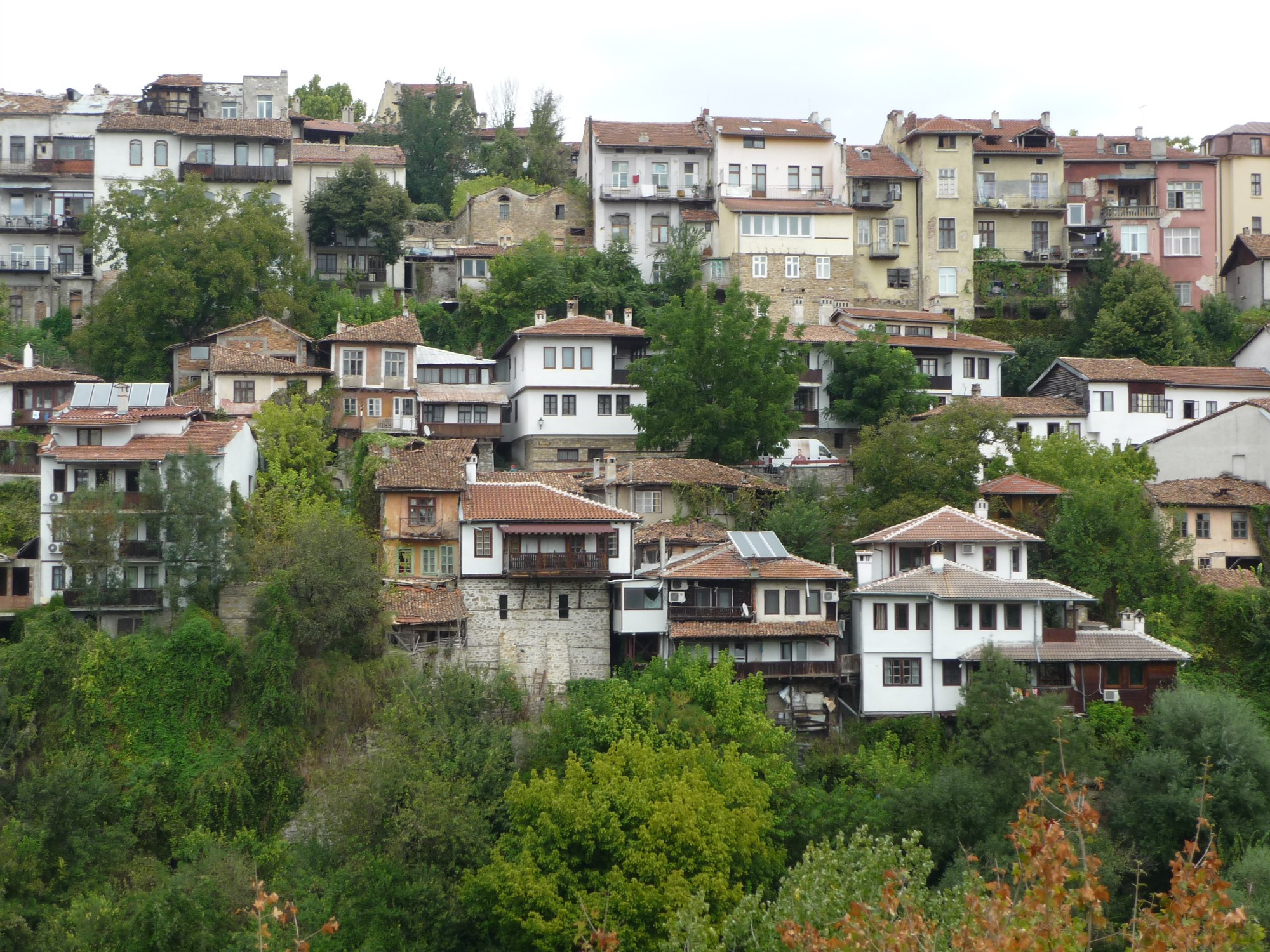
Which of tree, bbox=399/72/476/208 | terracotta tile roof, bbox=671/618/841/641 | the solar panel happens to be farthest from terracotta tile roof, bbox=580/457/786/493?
tree, bbox=399/72/476/208

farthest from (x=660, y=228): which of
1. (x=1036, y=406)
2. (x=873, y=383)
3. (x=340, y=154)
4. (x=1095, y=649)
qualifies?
(x=1095, y=649)

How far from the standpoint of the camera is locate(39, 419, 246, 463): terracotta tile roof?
4162 centimetres

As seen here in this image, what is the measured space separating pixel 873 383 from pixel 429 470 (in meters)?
18.2

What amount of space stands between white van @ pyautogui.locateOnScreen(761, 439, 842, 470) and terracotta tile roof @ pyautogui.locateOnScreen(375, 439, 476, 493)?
11311mm

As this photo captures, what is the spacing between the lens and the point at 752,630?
1596 inches

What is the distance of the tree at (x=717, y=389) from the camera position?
50.9 m

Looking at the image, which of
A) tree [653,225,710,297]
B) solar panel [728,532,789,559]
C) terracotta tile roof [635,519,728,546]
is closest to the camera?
solar panel [728,532,789,559]

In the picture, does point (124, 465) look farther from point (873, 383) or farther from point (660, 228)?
point (660, 228)

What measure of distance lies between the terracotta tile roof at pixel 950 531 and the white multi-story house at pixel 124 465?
19315mm

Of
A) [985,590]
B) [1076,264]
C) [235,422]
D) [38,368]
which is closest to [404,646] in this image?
[235,422]

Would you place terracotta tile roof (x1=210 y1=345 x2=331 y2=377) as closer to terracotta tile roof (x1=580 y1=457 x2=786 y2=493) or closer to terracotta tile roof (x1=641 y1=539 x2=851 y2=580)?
terracotta tile roof (x1=580 y1=457 x2=786 y2=493)

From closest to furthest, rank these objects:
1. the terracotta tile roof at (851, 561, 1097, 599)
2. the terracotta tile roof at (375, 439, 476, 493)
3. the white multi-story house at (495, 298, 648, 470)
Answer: the terracotta tile roof at (851, 561, 1097, 599)
the terracotta tile roof at (375, 439, 476, 493)
the white multi-story house at (495, 298, 648, 470)

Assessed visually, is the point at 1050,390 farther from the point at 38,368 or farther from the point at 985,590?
the point at 38,368

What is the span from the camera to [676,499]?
47312mm
